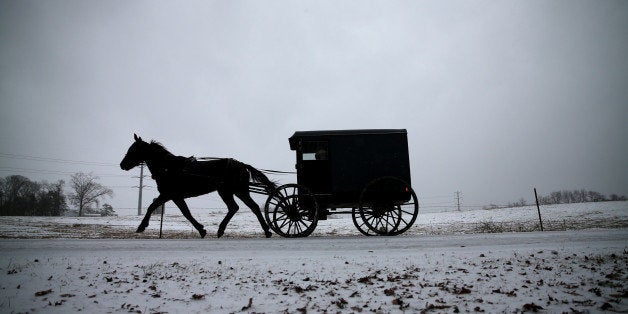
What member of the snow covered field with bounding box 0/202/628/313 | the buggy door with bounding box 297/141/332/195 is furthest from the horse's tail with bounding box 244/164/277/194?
the snow covered field with bounding box 0/202/628/313

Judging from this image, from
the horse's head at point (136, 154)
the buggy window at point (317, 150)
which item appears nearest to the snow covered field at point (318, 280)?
the horse's head at point (136, 154)

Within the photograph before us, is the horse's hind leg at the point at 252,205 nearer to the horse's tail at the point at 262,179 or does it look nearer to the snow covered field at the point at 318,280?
the horse's tail at the point at 262,179

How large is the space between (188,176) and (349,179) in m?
4.59

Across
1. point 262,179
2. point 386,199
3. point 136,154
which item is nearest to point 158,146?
point 136,154

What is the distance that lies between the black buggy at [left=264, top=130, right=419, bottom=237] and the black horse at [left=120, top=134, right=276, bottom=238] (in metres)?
1.11

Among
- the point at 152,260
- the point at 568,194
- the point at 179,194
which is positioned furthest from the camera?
the point at 568,194

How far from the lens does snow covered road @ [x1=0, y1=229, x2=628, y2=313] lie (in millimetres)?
2625

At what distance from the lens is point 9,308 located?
2.54 meters

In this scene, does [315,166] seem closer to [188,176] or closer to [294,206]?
[294,206]

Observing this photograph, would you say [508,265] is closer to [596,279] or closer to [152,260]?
[596,279]

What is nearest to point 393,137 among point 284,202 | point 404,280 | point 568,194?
point 284,202

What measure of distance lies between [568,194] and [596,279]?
95.0 meters

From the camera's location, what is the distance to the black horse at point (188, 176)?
773 centimetres

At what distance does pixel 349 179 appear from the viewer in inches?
325
